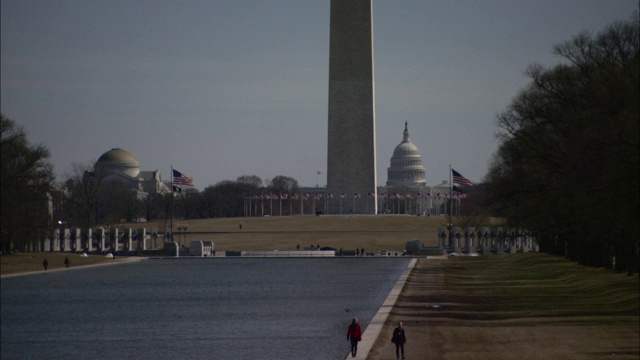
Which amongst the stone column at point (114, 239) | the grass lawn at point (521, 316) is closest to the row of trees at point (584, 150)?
the grass lawn at point (521, 316)

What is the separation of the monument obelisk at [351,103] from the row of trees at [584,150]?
5306 centimetres

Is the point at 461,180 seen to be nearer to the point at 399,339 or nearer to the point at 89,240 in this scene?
the point at 89,240

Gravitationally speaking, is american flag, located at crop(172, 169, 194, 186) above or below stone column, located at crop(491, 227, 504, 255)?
above

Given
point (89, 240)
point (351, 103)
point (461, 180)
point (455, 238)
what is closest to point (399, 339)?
point (461, 180)

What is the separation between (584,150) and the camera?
111 feet

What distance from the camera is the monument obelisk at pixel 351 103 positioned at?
10888cm

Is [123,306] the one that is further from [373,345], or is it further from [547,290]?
[547,290]

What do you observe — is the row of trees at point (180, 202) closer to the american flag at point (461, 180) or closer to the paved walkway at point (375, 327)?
the american flag at point (461, 180)

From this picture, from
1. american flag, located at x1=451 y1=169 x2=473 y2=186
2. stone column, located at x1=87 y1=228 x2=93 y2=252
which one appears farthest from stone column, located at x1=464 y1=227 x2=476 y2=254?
stone column, located at x1=87 y1=228 x2=93 y2=252

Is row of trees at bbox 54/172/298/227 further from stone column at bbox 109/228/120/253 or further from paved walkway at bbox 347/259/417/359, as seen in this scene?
paved walkway at bbox 347/259/417/359

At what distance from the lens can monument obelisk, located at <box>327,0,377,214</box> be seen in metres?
109

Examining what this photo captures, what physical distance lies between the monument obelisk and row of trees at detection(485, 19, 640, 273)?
5306cm

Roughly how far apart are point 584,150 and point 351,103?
7947 centimetres

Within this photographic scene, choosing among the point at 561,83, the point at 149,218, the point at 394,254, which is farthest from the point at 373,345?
the point at 149,218
